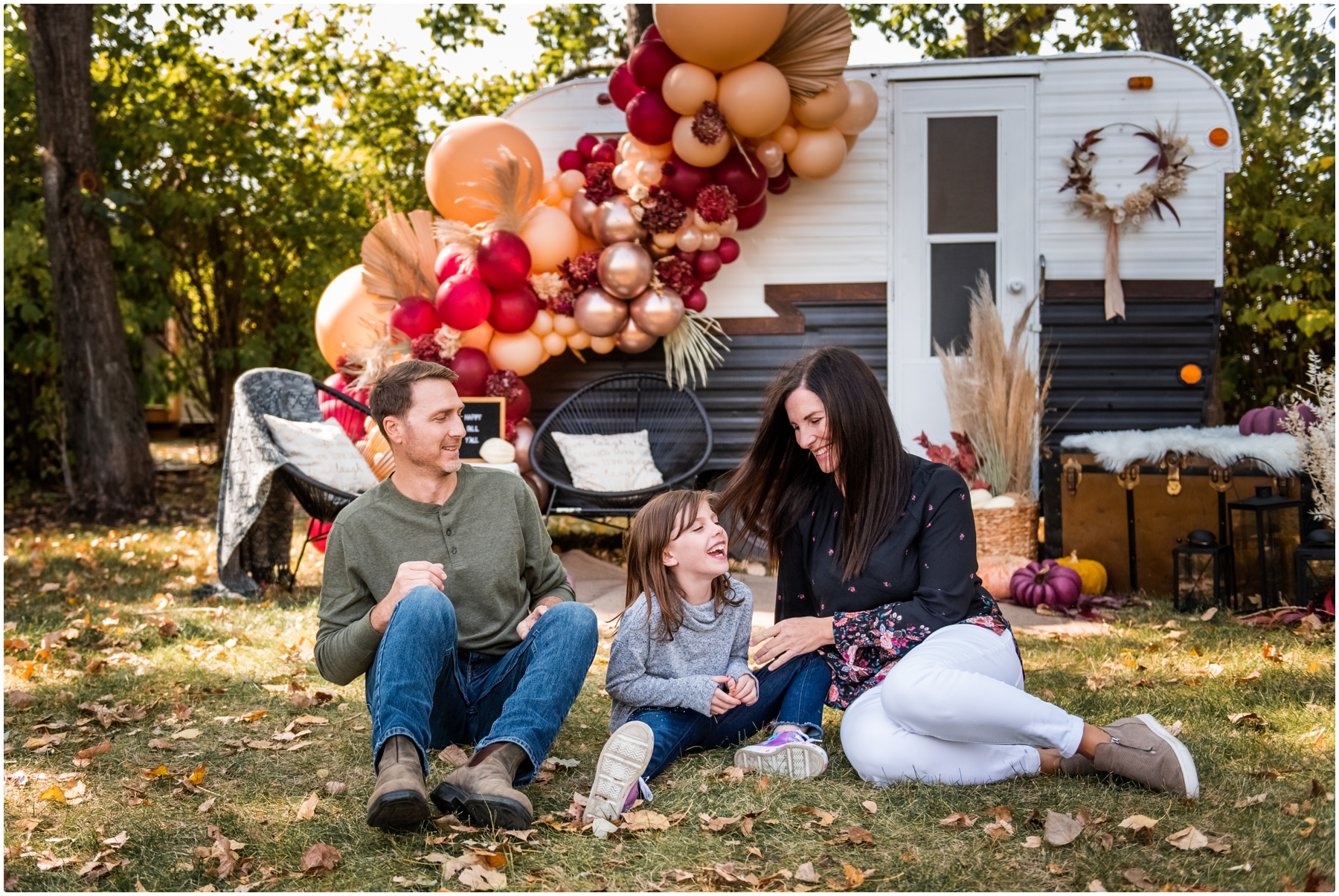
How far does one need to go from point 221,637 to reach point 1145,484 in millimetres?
4250

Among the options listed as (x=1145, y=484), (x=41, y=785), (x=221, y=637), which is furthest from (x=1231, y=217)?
(x=41, y=785)

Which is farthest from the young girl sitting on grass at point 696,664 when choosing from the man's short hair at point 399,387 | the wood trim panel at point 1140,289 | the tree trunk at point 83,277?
the tree trunk at point 83,277

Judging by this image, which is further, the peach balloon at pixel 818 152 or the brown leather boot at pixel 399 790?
the peach balloon at pixel 818 152

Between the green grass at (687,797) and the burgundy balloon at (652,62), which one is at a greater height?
the burgundy balloon at (652,62)

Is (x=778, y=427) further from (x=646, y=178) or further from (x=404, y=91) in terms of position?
(x=404, y=91)

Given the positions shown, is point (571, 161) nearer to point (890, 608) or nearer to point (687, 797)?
point (890, 608)

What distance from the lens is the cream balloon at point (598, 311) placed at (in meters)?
6.20

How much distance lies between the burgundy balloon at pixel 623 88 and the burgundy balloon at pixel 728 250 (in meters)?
0.95

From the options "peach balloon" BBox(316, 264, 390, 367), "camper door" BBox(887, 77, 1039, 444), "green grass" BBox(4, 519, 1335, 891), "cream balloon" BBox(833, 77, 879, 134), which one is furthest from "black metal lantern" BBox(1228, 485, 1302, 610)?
"peach balloon" BBox(316, 264, 390, 367)

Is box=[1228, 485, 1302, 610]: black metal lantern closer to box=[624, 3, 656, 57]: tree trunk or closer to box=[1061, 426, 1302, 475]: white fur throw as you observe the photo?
box=[1061, 426, 1302, 475]: white fur throw

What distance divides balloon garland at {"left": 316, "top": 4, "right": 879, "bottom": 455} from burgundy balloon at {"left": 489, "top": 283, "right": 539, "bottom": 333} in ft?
0.04

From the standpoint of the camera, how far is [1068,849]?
2.23 meters

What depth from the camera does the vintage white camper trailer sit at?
6535 mm

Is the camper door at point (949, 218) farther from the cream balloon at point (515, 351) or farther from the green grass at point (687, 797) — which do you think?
the green grass at point (687, 797)
